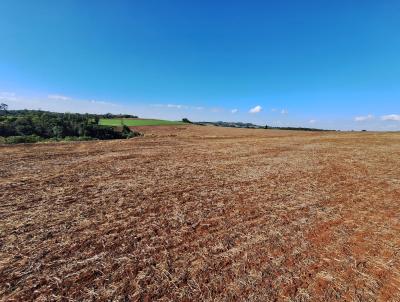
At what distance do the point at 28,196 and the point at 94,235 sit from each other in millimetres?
3948

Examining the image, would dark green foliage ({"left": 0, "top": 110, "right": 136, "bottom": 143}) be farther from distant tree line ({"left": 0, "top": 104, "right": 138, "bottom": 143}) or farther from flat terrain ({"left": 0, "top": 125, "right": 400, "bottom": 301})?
flat terrain ({"left": 0, "top": 125, "right": 400, "bottom": 301})

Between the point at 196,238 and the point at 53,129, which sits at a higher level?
the point at 196,238

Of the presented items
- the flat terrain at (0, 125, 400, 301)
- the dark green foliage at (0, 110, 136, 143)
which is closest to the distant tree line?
the dark green foliage at (0, 110, 136, 143)

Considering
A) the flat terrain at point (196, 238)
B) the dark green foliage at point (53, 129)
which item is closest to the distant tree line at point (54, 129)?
the dark green foliage at point (53, 129)

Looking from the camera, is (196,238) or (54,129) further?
(54,129)

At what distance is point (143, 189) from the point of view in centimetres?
887

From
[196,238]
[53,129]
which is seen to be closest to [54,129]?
[53,129]

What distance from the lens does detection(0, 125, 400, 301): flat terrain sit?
3.98 metres

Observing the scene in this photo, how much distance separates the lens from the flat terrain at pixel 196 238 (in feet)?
13.0

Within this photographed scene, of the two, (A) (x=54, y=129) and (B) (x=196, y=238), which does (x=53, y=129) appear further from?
(B) (x=196, y=238)

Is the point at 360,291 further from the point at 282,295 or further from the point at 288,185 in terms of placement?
the point at 288,185

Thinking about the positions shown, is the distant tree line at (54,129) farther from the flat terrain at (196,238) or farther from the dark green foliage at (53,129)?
the flat terrain at (196,238)

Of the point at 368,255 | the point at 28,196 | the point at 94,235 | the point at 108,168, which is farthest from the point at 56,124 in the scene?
the point at 368,255

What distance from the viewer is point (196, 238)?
5.45m
